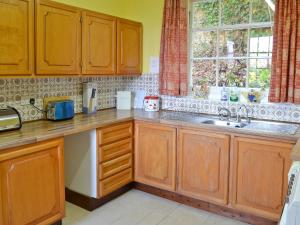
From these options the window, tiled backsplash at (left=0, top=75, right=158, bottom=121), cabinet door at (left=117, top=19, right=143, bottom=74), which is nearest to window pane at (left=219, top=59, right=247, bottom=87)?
the window

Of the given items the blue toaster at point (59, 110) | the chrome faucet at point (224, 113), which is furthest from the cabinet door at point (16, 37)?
the chrome faucet at point (224, 113)

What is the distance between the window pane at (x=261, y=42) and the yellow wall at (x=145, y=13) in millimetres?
1053

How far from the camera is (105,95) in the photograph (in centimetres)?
359

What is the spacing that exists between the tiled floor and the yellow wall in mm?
1570

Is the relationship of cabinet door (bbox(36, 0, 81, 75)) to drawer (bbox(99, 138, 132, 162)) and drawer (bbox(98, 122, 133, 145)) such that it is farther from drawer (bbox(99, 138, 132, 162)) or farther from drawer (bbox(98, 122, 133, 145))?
drawer (bbox(99, 138, 132, 162))

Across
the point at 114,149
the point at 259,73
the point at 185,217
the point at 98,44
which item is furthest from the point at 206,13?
the point at 185,217

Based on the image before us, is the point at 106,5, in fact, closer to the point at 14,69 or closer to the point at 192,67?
the point at 192,67

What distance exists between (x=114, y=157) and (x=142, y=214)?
60 centimetres

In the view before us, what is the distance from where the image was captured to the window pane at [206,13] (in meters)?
3.26

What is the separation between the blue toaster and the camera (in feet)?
9.11

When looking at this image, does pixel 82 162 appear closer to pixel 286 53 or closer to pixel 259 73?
pixel 259 73

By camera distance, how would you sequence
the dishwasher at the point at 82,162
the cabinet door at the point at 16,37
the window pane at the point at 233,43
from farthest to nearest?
the window pane at the point at 233,43, the dishwasher at the point at 82,162, the cabinet door at the point at 16,37

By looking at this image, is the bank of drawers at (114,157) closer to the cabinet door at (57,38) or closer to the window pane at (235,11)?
the cabinet door at (57,38)

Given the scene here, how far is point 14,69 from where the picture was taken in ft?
7.52
